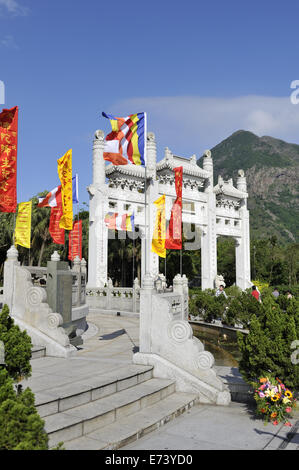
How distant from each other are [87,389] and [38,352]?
126 inches

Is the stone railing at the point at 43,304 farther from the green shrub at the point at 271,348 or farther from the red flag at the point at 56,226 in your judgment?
the red flag at the point at 56,226

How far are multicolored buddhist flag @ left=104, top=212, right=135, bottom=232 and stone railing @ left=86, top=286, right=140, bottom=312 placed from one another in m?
4.89

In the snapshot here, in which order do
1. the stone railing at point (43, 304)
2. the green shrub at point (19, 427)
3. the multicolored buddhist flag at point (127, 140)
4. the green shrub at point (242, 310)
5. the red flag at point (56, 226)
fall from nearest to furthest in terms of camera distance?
1. the green shrub at point (19, 427)
2. the stone railing at point (43, 304)
3. the multicolored buddhist flag at point (127, 140)
4. the green shrub at point (242, 310)
5. the red flag at point (56, 226)

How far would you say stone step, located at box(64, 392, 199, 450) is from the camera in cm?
426

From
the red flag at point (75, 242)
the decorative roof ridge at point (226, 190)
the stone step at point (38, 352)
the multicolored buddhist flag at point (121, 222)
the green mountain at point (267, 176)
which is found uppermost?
the green mountain at point (267, 176)

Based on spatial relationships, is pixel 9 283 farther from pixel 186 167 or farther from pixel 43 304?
pixel 186 167

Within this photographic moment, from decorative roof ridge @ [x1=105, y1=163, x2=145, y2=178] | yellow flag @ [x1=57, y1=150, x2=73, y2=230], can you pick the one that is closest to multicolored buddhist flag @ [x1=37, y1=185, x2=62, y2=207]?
yellow flag @ [x1=57, y1=150, x2=73, y2=230]

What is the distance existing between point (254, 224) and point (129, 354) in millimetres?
110178

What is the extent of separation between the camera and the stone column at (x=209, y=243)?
29.9m

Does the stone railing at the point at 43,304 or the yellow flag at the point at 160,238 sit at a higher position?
the yellow flag at the point at 160,238

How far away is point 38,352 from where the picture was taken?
8023 mm

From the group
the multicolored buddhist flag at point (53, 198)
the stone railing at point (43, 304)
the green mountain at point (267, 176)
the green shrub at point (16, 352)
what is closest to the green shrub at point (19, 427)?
the green shrub at point (16, 352)

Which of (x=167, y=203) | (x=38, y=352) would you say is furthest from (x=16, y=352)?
(x=167, y=203)

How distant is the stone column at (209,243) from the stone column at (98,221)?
9.14m
